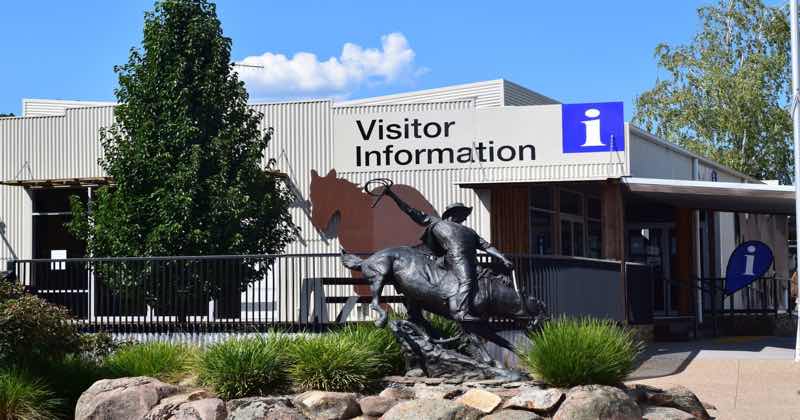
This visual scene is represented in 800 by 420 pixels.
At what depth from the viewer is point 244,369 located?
441 inches

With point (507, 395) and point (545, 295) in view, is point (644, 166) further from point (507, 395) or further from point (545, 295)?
point (507, 395)

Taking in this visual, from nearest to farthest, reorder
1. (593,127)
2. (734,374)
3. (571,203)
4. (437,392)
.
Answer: (437,392) → (734,374) → (593,127) → (571,203)

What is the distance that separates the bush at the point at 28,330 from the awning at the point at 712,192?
1027cm

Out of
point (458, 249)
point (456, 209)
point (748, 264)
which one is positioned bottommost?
point (748, 264)

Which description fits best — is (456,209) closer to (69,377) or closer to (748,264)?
(69,377)

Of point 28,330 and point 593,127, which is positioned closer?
point 28,330

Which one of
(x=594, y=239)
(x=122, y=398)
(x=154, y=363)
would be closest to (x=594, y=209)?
(x=594, y=239)

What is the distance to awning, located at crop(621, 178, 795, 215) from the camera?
62.2 feet

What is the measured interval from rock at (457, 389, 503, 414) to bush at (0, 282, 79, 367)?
472cm

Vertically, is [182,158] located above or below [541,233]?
above

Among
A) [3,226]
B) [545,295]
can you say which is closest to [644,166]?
[545,295]

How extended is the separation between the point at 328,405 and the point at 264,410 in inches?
25.7

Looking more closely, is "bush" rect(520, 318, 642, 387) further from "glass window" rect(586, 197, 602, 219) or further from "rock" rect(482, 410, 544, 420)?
"glass window" rect(586, 197, 602, 219)

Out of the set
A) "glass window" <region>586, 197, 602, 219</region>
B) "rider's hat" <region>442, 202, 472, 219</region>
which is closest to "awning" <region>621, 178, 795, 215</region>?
"glass window" <region>586, 197, 602, 219</region>
